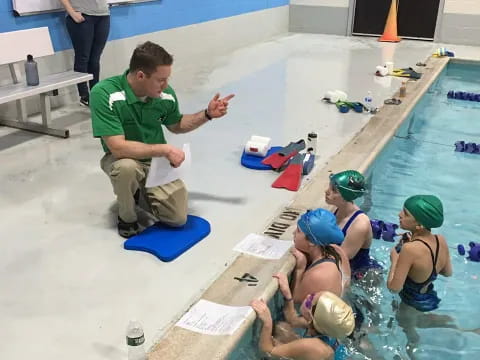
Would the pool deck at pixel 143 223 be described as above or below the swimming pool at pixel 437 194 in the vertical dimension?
above

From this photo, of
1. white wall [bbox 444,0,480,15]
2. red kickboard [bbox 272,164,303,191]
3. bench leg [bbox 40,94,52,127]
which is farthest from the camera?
white wall [bbox 444,0,480,15]

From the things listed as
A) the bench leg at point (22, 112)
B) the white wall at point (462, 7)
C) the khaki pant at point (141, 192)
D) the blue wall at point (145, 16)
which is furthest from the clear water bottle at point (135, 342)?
the white wall at point (462, 7)

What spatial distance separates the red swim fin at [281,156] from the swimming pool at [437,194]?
717 millimetres

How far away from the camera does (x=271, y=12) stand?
11.1 metres

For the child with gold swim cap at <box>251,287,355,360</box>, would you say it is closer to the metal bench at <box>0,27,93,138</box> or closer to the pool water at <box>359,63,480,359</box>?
the pool water at <box>359,63,480,359</box>

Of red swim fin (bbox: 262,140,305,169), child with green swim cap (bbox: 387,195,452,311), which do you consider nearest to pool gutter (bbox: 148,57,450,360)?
red swim fin (bbox: 262,140,305,169)

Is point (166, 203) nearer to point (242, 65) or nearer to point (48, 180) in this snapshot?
point (48, 180)

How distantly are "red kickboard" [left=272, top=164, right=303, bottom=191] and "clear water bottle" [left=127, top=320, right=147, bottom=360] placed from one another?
1907mm

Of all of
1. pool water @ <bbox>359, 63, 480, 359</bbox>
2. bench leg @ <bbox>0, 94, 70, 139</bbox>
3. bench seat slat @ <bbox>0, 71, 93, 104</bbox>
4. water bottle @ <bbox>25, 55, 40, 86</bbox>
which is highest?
water bottle @ <bbox>25, 55, 40, 86</bbox>

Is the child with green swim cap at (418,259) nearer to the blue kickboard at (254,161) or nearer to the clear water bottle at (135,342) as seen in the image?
the clear water bottle at (135,342)

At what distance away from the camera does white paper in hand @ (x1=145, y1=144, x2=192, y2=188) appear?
3.10 metres

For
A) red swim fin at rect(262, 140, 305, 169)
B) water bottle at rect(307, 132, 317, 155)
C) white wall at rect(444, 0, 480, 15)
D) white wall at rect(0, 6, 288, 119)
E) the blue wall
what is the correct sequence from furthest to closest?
white wall at rect(444, 0, 480, 15) → white wall at rect(0, 6, 288, 119) → the blue wall → water bottle at rect(307, 132, 317, 155) → red swim fin at rect(262, 140, 305, 169)

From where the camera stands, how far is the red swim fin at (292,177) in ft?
12.6

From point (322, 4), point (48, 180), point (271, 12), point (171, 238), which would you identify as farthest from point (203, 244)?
point (322, 4)
